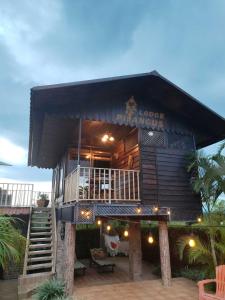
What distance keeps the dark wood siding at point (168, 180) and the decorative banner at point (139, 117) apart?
0.49 metres

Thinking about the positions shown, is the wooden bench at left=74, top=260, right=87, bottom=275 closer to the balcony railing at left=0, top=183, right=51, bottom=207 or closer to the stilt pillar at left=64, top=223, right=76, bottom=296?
the stilt pillar at left=64, top=223, right=76, bottom=296

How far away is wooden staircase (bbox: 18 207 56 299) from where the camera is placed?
A: 646cm

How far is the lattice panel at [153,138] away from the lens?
767cm

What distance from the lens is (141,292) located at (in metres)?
6.21

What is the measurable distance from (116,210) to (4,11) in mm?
26340

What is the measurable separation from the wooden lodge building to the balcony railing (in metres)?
2.06

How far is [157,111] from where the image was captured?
8.23 m

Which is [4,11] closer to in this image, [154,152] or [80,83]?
[80,83]

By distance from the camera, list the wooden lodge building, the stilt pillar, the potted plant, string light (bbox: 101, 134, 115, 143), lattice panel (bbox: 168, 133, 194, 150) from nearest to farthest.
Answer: the stilt pillar, the wooden lodge building, lattice panel (bbox: 168, 133, 194, 150), string light (bbox: 101, 134, 115, 143), the potted plant

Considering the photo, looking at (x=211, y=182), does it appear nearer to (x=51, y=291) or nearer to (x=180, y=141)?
(x=180, y=141)

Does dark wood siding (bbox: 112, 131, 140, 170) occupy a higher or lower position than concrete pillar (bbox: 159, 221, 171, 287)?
higher

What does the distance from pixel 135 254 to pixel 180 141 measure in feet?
15.1

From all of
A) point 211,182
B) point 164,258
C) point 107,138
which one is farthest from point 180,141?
point 164,258

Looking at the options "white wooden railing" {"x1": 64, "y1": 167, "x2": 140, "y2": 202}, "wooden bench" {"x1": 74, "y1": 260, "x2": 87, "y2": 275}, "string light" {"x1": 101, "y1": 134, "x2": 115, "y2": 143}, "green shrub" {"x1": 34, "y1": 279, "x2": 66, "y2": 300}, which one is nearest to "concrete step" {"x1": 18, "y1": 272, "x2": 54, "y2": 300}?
"green shrub" {"x1": 34, "y1": 279, "x2": 66, "y2": 300}
